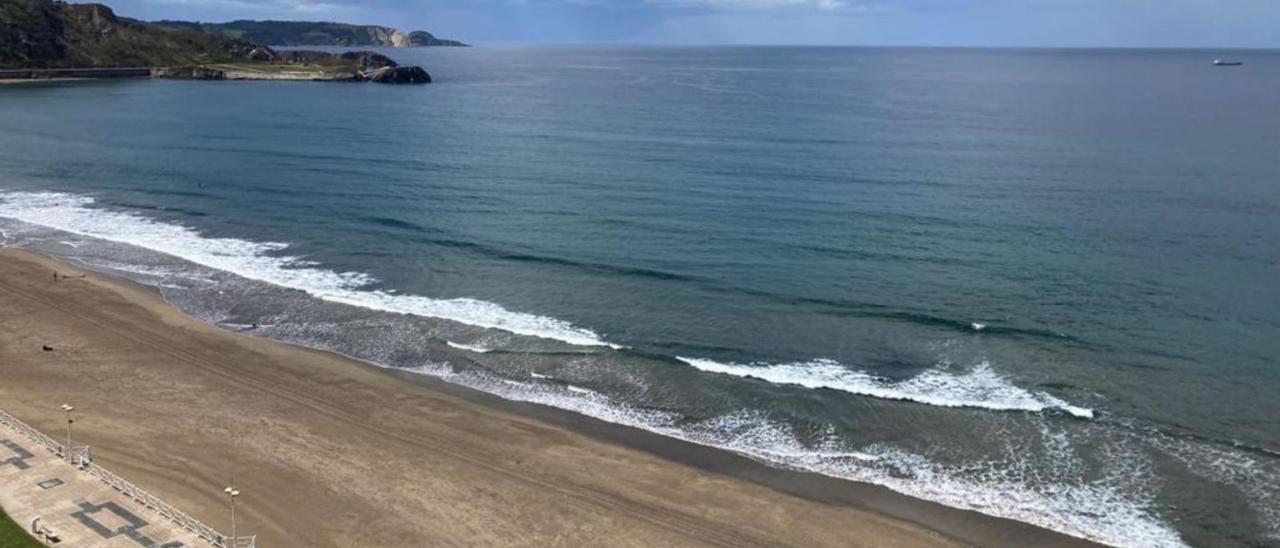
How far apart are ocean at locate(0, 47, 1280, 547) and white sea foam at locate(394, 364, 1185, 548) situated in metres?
0.13

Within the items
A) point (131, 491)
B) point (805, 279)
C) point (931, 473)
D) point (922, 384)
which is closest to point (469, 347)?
point (131, 491)

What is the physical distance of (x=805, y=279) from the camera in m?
52.0

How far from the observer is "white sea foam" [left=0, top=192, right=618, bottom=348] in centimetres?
4698

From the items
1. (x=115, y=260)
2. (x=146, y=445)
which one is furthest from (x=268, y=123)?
(x=146, y=445)

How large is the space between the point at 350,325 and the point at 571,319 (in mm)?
11279

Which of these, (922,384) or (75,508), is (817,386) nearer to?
(922,384)

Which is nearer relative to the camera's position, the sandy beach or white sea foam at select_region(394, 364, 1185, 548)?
the sandy beach

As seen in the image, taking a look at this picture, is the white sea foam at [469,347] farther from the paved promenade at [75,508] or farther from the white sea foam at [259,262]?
the paved promenade at [75,508]

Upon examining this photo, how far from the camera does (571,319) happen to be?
47.4 m

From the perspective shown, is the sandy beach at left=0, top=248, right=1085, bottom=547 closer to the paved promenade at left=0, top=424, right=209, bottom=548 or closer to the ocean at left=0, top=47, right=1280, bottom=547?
the paved promenade at left=0, top=424, right=209, bottom=548

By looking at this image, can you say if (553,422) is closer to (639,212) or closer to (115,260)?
(639,212)

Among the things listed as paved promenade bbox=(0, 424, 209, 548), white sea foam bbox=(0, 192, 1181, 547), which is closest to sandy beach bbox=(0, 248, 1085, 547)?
white sea foam bbox=(0, 192, 1181, 547)

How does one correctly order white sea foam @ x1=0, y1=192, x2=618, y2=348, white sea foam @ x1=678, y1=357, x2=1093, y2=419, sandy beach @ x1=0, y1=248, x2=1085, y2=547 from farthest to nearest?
1. white sea foam @ x1=0, y1=192, x2=618, y2=348
2. white sea foam @ x1=678, y1=357, x2=1093, y2=419
3. sandy beach @ x1=0, y1=248, x2=1085, y2=547

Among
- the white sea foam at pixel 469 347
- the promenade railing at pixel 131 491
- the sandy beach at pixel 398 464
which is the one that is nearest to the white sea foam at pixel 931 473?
the sandy beach at pixel 398 464
